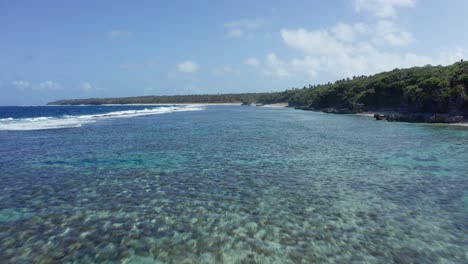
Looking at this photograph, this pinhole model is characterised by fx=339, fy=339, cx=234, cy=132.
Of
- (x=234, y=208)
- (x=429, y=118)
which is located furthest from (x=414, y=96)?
(x=234, y=208)

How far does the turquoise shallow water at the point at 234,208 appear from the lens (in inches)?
336

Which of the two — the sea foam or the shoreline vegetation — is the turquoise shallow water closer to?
the sea foam

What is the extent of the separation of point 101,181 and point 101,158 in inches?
259

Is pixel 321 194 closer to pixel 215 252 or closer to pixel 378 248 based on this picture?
pixel 378 248

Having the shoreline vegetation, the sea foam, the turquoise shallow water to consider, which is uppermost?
the shoreline vegetation

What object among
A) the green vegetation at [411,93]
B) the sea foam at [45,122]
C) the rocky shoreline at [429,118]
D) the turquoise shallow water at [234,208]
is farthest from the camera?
the green vegetation at [411,93]

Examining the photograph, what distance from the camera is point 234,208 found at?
460 inches

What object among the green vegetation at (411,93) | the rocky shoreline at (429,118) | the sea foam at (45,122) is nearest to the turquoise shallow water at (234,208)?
the rocky shoreline at (429,118)

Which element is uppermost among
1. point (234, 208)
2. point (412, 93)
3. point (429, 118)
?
point (412, 93)

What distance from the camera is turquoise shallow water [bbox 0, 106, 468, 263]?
28.0ft

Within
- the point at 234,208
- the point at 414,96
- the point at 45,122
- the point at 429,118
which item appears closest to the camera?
the point at 234,208

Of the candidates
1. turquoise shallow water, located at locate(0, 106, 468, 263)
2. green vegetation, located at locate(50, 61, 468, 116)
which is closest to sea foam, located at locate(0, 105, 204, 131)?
turquoise shallow water, located at locate(0, 106, 468, 263)

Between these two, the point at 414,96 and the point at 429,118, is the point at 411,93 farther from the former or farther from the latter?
the point at 429,118

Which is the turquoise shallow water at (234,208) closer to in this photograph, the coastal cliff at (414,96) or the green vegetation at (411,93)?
the coastal cliff at (414,96)
